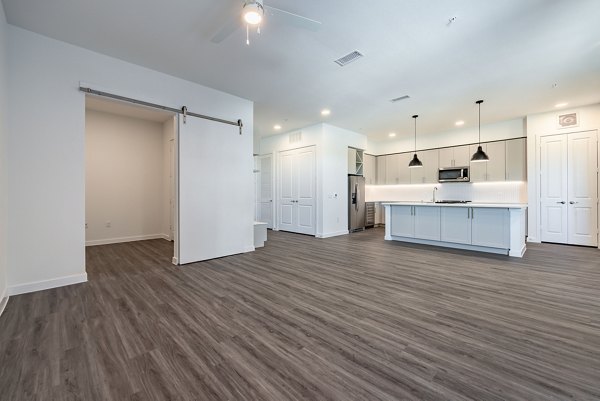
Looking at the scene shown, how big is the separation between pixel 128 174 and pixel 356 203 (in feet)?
20.9

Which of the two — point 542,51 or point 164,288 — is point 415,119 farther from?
point 164,288

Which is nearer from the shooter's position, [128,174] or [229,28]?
[229,28]

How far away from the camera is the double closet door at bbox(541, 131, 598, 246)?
5.52 meters

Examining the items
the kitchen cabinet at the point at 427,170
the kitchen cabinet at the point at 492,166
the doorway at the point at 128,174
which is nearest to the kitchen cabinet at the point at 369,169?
the kitchen cabinet at the point at 427,170

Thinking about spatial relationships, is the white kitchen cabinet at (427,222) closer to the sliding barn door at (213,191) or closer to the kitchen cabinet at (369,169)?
the kitchen cabinet at (369,169)

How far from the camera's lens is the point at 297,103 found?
5.38 meters

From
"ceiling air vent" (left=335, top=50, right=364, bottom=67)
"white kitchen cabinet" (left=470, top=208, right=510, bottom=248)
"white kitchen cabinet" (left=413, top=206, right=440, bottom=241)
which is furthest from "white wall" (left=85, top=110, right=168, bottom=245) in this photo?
"white kitchen cabinet" (left=470, top=208, right=510, bottom=248)

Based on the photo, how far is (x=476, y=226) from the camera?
200 inches

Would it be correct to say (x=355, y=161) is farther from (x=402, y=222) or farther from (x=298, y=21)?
(x=298, y=21)

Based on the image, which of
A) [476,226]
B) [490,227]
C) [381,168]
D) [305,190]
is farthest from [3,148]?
[381,168]

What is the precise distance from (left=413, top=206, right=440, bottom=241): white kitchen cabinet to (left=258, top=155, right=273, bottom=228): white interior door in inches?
177

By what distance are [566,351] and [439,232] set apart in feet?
12.6

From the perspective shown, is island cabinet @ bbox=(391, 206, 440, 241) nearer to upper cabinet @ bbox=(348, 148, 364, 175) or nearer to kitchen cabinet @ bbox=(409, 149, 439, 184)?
upper cabinet @ bbox=(348, 148, 364, 175)

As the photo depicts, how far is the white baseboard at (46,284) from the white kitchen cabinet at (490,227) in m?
6.66
